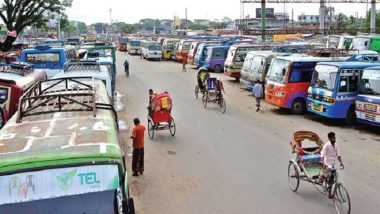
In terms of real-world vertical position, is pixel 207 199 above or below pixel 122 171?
below

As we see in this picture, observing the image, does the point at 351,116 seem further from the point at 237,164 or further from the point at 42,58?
the point at 42,58

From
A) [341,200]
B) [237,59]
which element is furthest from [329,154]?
[237,59]

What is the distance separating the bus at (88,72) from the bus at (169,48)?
3267 centimetres

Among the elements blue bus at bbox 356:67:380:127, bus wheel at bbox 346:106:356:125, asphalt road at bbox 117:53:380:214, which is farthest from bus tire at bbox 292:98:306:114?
blue bus at bbox 356:67:380:127

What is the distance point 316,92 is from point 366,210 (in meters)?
8.85

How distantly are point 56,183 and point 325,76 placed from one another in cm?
1324

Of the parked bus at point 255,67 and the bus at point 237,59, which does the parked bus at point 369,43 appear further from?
the parked bus at point 255,67

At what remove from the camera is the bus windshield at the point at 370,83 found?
14905mm

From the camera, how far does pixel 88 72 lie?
14.8 metres

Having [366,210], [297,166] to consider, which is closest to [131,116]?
[297,166]

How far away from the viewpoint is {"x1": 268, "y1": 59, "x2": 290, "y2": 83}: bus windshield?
18.5 metres

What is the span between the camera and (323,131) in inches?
593

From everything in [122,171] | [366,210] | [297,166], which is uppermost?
[122,171]

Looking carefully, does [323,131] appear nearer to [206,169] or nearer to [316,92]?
[316,92]
